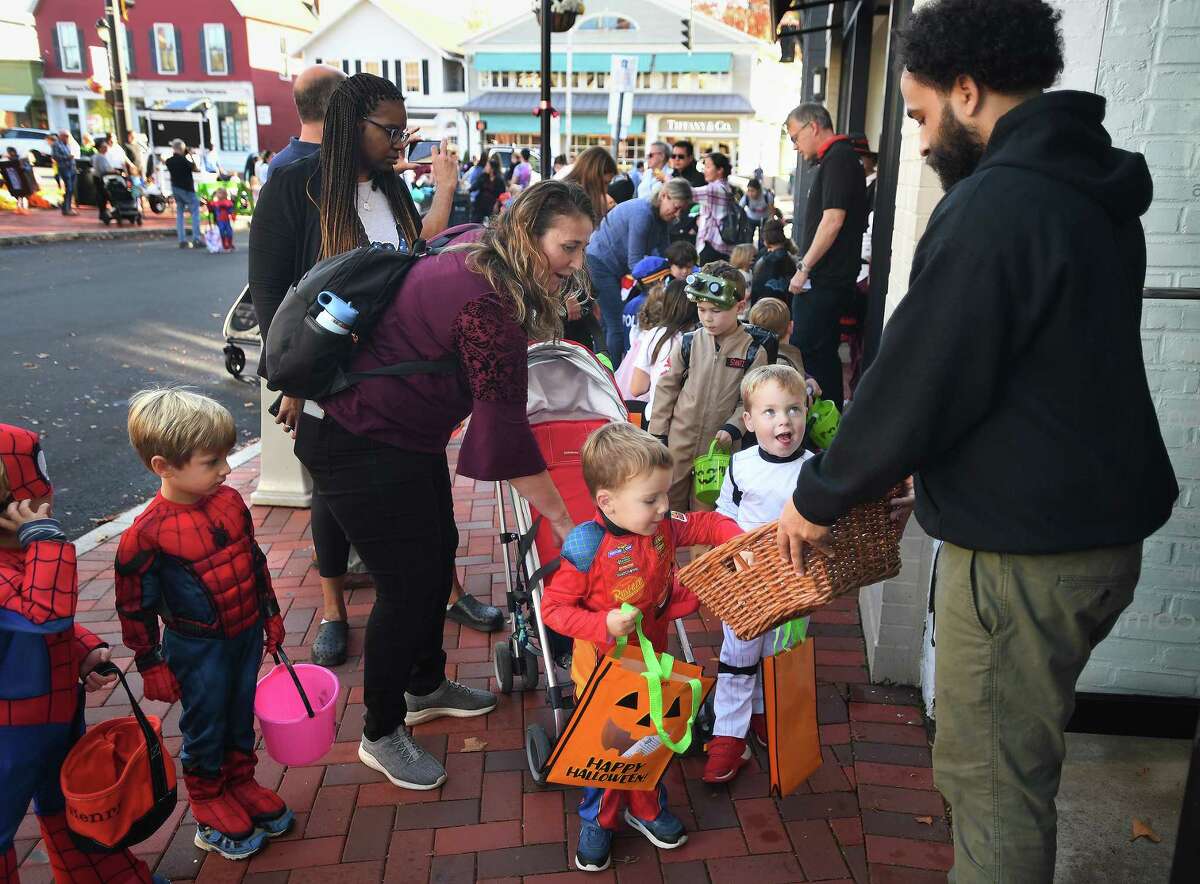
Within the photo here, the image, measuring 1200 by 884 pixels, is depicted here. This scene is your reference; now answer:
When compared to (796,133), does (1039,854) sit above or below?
below

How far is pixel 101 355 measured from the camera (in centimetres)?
932

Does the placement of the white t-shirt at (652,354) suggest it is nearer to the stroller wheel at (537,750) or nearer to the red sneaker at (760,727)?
the red sneaker at (760,727)

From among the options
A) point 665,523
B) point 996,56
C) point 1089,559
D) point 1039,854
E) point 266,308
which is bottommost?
point 1039,854

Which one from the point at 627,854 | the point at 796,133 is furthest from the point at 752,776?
the point at 796,133

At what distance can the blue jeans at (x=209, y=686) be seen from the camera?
2604mm

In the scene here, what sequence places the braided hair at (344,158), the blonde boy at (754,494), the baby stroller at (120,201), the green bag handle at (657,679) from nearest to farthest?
1. the green bag handle at (657,679)
2. the blonde boy at (754,494)
3. the braided hair at (344,158)
4. the baby stroller at (120,201)

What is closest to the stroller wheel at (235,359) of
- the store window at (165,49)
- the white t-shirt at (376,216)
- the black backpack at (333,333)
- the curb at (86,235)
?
the white t-shirt at (376,216)

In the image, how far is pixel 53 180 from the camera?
28.7 m

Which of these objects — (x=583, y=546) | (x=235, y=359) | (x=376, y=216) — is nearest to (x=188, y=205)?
(x=235, y=359)

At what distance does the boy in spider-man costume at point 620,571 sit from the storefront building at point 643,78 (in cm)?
4448

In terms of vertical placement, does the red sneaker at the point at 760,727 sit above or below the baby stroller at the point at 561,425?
below

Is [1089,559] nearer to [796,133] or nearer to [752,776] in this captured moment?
[752,776]

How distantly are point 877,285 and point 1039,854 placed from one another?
2490mm

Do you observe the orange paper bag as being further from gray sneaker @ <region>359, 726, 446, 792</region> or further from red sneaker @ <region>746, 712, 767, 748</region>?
gray sneaker @ <region>359, 726, 446, 792</region>
